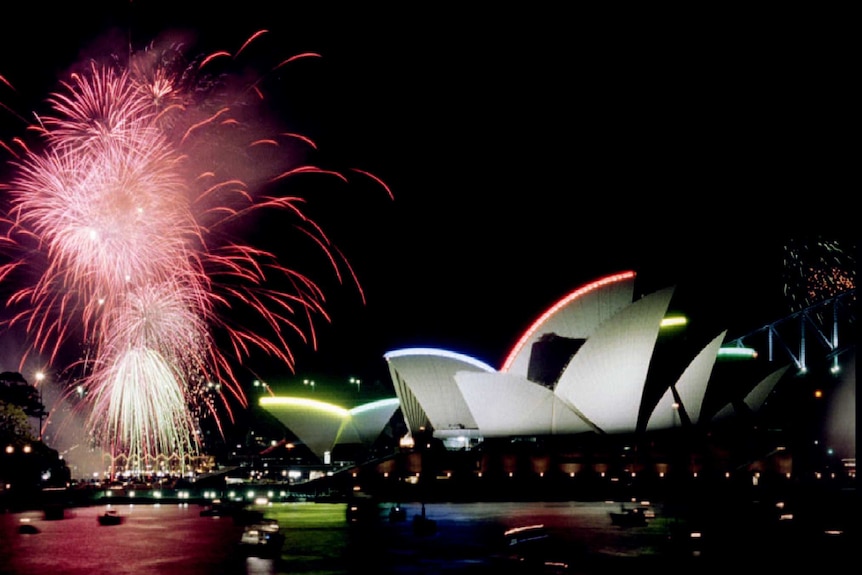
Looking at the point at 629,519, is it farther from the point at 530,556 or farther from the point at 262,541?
the point at 262,541

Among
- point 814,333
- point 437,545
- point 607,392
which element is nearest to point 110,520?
point 437,545

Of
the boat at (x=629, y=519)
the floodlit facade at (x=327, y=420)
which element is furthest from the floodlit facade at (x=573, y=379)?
the boat at (x=629, y=519)

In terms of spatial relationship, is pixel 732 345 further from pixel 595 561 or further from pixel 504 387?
pixel 595 561

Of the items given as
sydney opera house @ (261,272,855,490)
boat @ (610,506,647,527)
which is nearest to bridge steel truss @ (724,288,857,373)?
sydney opera house @ (261,272,855,490)

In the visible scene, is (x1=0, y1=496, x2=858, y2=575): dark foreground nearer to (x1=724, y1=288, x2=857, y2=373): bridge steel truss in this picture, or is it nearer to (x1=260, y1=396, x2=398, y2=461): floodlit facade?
(x1=724, y1=288, x2=857, y2=373): bridge steel truss

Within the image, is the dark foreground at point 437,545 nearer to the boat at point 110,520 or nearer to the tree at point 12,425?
the boat at point 110,520

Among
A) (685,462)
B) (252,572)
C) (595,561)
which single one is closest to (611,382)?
(685,462)

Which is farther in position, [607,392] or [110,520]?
[607,392]
